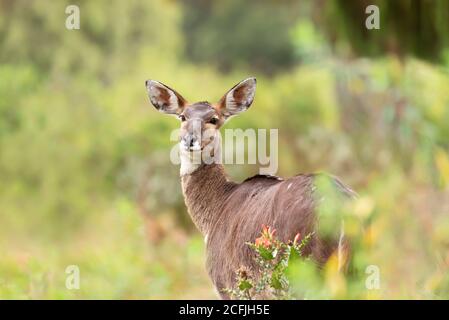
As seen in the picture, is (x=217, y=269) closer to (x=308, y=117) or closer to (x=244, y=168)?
(x=244, y=168)

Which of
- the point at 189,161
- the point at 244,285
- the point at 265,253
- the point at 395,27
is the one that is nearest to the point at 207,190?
the point at 189,161

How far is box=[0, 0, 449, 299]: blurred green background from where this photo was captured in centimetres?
645

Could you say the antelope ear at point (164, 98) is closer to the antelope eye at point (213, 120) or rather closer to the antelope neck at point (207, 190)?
the antelope eye at point (213, 120)

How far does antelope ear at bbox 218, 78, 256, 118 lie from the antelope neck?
0.36 meters

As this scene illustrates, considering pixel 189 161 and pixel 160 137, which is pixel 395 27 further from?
pixel 160 137

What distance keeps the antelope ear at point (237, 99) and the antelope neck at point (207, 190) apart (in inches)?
14.3

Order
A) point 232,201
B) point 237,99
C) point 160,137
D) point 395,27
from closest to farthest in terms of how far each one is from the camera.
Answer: point 232,201 < point 237,99 < point 395,27 < point 160,137

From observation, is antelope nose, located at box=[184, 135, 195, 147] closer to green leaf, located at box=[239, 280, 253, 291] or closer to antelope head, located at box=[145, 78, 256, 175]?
antelope head, located at box=[145, 78, 256, 175]

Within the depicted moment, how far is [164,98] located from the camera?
677cm

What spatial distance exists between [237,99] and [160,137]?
8.88 meters

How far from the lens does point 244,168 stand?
578 inches

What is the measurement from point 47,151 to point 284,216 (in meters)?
11.0

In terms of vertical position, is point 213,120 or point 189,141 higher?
point 213,120

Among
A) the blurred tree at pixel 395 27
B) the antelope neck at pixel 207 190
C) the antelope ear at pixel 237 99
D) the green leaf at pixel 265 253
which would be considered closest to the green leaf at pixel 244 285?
the green leaf at pixel 265 253
